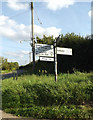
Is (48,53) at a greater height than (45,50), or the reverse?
(45,50)

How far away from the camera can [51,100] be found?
20.0ft

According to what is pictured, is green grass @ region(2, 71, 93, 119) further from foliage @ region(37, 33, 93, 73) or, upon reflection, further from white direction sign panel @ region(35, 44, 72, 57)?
foliage @ region(37, 33, 93, 73)

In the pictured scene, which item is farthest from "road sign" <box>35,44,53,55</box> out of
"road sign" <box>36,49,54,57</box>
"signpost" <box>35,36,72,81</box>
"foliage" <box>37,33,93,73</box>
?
"foliage" <box>37,33,93,73</box>

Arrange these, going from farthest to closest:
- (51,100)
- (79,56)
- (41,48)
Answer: (79,56), (41,48), (51,100)

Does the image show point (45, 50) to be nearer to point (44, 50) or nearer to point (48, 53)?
point (44, 50)

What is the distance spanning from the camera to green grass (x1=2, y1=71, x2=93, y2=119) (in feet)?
17.0

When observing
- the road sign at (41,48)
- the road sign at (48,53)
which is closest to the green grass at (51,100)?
the road sign at (48,53)

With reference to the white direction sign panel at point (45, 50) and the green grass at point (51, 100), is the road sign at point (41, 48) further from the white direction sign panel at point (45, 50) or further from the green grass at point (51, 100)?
the green grass at point (51, 100)

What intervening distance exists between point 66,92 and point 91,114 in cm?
139

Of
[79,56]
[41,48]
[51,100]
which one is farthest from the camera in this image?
[79,56]

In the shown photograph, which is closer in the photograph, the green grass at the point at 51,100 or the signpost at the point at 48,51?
the green grass at the point at 51,100

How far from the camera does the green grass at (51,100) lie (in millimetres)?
5184

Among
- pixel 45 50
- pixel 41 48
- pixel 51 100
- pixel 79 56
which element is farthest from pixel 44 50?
pixel 79 56

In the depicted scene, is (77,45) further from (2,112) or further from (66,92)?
(2,112)
